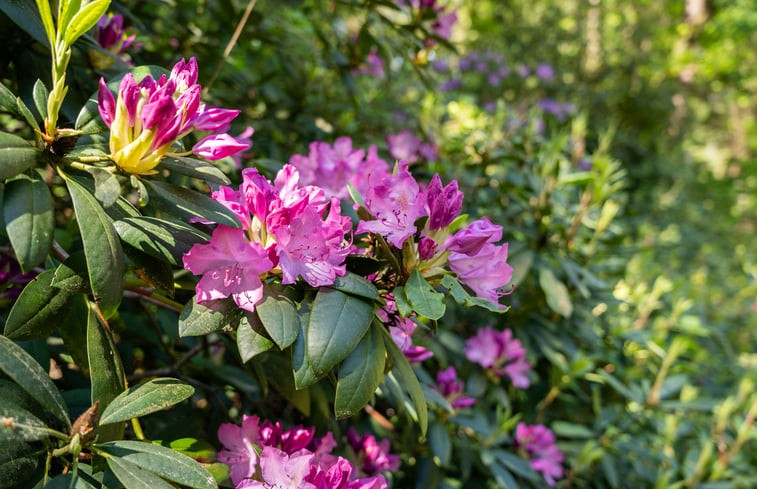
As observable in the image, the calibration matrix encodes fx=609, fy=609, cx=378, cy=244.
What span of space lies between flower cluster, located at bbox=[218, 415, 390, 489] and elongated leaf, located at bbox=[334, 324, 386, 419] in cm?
10

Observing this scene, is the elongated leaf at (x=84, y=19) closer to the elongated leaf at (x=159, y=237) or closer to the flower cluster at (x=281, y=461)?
the elongated leaf at (x=159, y=237)

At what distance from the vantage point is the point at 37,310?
27.9 inches

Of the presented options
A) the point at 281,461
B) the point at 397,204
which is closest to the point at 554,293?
the point at 397,204

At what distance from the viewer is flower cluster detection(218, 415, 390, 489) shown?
0.75m

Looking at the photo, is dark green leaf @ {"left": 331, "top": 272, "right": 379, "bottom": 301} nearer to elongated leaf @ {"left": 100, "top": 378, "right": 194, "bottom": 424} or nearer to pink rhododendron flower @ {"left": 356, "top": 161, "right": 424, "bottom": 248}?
pink rhododendron flower @ {"left": 356, "top": 161, "right": 424, "bottom": 248}

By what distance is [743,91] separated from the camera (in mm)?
6961

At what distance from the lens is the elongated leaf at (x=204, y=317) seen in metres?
0.67

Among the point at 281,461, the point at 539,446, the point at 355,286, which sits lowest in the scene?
the point at 539,446

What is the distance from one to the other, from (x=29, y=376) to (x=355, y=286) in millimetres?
362

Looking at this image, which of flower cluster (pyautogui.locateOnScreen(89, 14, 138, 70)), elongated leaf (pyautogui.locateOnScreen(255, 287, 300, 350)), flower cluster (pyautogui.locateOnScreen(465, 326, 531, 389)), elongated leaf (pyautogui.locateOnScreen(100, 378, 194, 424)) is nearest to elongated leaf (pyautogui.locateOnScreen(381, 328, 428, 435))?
elongated leaf (pyautogui.locateOnScreen(255, 287, 300, 350))

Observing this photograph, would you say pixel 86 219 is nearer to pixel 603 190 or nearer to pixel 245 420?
pixel 245 420

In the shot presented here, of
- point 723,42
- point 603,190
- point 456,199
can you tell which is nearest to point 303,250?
point 456,199

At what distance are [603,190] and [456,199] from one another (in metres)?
1.13

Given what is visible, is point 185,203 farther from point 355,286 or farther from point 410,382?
point 410,382
